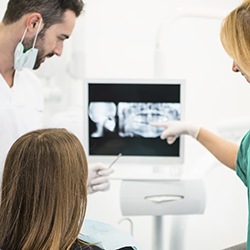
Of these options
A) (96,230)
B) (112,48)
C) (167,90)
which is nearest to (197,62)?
(112,48)

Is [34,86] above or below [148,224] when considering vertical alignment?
above

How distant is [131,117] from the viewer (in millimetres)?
1660

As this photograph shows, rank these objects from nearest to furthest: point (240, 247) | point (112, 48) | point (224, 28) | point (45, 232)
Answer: point (45, 232) → point (224, 28) → point (240, 247) → point (112, 48)

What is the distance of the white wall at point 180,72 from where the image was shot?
2.60m

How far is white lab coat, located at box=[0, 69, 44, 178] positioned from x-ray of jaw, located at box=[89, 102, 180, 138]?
0.68 ft

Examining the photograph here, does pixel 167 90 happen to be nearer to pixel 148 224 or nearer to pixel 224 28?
pixel 224 28

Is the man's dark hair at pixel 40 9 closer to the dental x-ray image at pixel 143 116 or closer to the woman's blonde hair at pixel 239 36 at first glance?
the dental x-ray image at pixel 143 116

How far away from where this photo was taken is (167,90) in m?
1.63

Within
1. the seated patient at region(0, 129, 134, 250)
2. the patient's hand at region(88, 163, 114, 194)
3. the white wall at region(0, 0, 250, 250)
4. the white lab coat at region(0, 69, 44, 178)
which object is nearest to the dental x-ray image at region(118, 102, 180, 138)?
the patient's hand at region(88, 163, 114, 194)

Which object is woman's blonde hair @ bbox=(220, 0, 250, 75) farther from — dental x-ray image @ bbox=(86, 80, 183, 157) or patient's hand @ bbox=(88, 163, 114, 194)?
patient's hand @ bbox=(88, 163, 114, 194)

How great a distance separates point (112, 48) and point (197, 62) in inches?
18.9

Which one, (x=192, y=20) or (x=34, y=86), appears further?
(x=192, y=20)

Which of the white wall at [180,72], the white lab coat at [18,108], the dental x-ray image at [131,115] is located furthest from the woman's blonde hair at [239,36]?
the white wall at [180,72]

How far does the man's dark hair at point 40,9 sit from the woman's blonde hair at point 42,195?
0.62m
